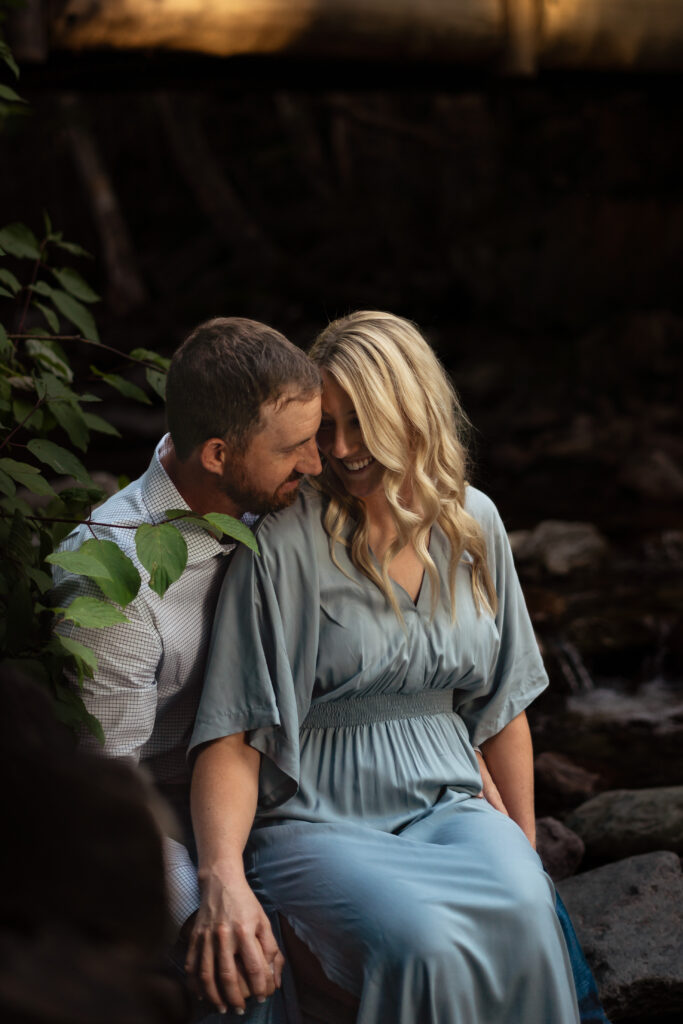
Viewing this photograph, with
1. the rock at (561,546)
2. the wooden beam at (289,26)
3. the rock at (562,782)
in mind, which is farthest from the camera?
the rock at (561,546)

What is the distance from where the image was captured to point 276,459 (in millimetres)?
2100

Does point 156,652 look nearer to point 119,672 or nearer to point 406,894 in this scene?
point 119,672

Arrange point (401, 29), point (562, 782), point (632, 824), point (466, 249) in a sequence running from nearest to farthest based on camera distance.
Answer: point (632, 824) → point (401, 29) → point (562, 782) → point (466, 249)

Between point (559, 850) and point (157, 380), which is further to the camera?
point (559, 850)

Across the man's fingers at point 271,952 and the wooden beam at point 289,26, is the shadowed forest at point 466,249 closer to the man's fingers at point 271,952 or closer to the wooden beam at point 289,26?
the wooden beam at point 289,26

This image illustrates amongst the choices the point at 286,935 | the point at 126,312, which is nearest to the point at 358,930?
the point at 286,935

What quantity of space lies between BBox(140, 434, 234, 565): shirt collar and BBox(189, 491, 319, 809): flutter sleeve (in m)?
0.06

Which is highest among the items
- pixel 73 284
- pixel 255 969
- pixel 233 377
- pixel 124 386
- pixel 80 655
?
pixel 73 284

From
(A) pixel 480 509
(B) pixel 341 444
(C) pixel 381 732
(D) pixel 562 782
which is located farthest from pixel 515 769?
(D) pixel 562 782

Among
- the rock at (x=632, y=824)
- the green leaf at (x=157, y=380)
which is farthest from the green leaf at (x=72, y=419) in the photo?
the rock at (x=632, y=824)

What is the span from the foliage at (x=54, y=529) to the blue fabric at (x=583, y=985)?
1.02m

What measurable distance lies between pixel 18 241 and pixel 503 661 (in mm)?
1406

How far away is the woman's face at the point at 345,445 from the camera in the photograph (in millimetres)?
2162

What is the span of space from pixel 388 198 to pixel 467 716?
44.4 feet
